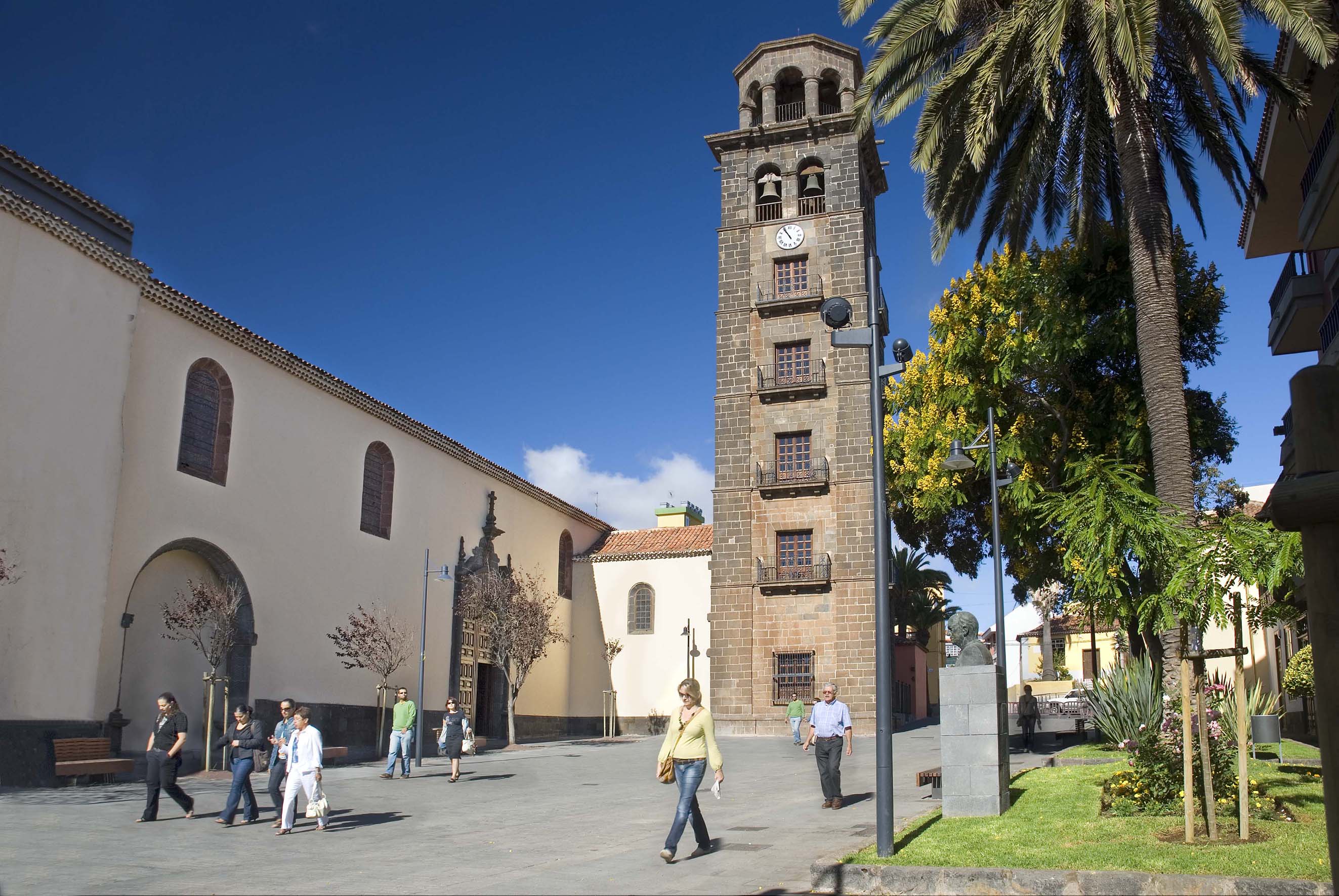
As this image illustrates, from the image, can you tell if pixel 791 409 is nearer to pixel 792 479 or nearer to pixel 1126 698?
pixel 792 479

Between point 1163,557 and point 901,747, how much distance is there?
16.9 m

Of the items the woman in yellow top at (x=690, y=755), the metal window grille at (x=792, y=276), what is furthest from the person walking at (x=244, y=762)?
the metal window grille at (x=792, y=276)

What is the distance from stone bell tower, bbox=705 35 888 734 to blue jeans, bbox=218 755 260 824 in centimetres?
2258

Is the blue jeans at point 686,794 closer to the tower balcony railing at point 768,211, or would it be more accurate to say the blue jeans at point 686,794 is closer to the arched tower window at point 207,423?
the arched tower window at point 207,423

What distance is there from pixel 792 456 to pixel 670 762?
86.9 ft

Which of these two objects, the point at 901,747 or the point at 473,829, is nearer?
the point at 473,829

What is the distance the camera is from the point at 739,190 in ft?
130

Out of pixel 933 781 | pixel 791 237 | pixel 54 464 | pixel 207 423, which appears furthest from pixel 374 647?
pixel 791 237

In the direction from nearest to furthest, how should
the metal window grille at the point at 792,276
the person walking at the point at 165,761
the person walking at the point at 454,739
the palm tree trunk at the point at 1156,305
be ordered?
1. the palm tree trunk at the point at 1156,305
2. the person walking at the point at 165,761
3. the person walking at the point at 454,739
4. the metal window grille at the point at 792,276

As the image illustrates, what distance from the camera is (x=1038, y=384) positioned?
2512cm

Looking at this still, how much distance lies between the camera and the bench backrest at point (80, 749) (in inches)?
811

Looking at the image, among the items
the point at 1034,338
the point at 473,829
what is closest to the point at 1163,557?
the point at 473,829

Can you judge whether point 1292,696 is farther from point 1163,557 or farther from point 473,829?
point 473,829

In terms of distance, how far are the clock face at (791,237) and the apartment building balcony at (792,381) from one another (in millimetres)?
4229
